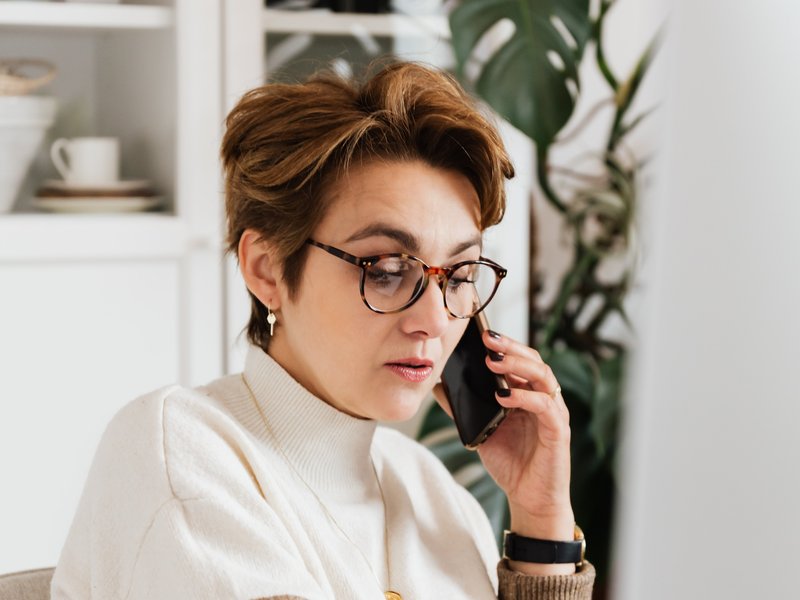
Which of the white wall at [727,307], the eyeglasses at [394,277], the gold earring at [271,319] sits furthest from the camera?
the gold earring at [271,319]

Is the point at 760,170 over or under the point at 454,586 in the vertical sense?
over

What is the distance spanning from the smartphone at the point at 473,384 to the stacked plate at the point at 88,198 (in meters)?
1.06

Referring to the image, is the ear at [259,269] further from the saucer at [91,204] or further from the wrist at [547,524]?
the saucer at [91,204]

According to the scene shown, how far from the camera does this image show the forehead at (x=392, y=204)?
1.12 meters

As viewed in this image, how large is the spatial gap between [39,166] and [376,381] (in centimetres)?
133

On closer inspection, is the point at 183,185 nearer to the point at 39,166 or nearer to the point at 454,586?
the point at 39,166

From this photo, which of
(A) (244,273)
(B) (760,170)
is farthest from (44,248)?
(B) (760,170)

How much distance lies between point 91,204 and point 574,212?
1.16 m

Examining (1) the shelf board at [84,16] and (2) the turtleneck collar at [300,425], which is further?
(1) the shelf board at [84,16]

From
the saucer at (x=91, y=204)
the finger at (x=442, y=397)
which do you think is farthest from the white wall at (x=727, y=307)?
the saucer at (x=91, y=204)

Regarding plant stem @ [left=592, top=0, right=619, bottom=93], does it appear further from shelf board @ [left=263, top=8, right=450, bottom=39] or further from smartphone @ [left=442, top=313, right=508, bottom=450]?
smartphone @ [left=442, top=313, right=508, bottom=450]

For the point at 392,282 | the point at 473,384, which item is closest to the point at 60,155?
the point at 473,384

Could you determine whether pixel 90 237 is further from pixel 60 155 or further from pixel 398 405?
pixel 398 405

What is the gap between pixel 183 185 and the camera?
2.22m
